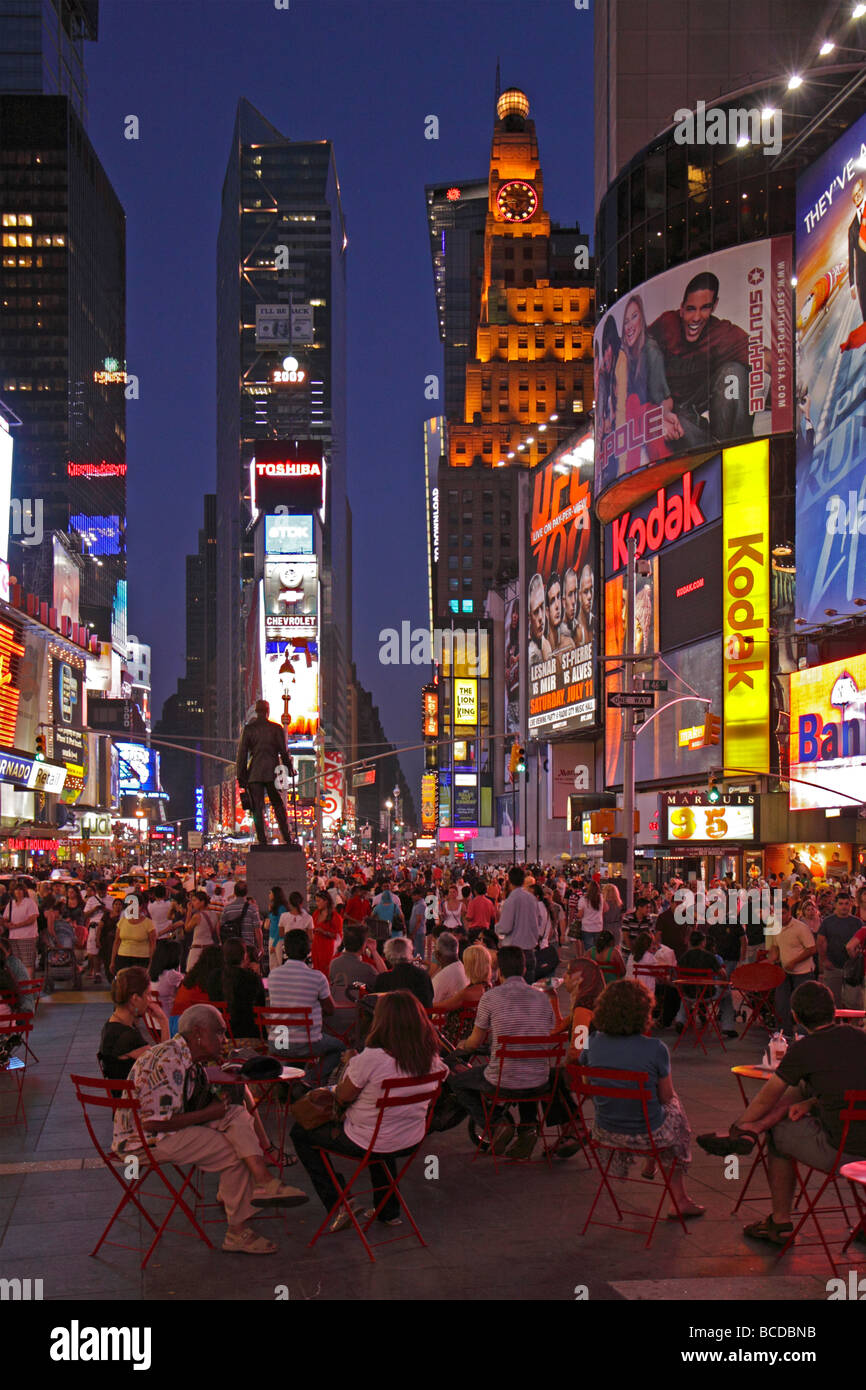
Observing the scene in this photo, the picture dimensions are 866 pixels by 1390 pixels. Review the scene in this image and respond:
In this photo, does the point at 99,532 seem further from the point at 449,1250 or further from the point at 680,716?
the point at 449,1250

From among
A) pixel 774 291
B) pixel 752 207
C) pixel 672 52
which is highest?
pixel 672 52

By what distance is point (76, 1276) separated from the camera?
718cm

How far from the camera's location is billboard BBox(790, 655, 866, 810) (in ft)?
134

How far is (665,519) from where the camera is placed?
2281 inches

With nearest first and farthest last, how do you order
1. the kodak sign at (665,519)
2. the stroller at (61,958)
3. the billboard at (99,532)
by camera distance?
the stroller at (61,958)
the kodak sign at (665,519)
the billboard at (99,532)

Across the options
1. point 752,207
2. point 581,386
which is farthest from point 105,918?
point 581,386

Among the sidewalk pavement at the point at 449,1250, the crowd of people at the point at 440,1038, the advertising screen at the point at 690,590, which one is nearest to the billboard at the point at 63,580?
the advertising screen at the point at 690,590

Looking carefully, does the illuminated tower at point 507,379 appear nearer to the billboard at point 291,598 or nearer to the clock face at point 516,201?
the clock face at point 516,201

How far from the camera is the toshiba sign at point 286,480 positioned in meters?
147

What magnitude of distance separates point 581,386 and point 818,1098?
13980 centimetres

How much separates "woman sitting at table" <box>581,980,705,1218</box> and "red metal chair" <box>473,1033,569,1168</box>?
133cm

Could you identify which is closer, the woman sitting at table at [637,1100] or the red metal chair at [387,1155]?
the red metal chair at [387,1155]

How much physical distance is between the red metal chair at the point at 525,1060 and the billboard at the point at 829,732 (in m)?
30.6
